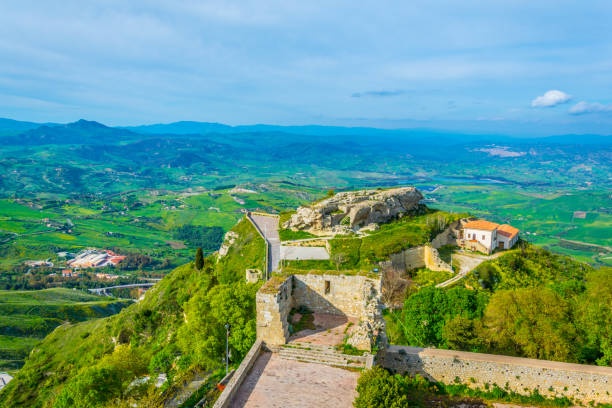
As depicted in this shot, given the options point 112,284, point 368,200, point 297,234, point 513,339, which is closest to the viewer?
point 513,339

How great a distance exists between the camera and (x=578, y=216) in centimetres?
19512

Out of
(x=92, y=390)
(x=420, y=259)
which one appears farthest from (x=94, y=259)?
(x=92, y=390)

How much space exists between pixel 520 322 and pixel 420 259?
2211 cm

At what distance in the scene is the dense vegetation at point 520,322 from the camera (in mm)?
20000

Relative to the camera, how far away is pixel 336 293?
18734 millimetres

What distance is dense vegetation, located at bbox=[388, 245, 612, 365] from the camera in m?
20.0

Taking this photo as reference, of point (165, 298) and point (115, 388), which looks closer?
point (115, 388)

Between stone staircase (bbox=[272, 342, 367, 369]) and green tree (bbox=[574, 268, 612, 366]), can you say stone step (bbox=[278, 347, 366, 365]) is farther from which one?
green tree (bbox=[574, 268, 612, 366])

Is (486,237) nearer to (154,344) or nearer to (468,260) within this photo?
(468,260)

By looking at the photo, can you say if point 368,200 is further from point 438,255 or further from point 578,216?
point 578,216

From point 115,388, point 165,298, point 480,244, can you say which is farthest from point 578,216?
point 115,388

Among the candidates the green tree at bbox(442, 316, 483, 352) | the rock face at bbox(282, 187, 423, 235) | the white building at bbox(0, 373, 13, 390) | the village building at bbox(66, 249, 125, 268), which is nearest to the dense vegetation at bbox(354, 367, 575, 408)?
the green tree at bbox(442, 316, 483, 352)


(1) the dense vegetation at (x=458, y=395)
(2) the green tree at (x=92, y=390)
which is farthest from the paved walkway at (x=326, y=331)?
(2) the green tree at (x=92, y=390)

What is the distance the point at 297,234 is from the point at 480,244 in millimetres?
24575
